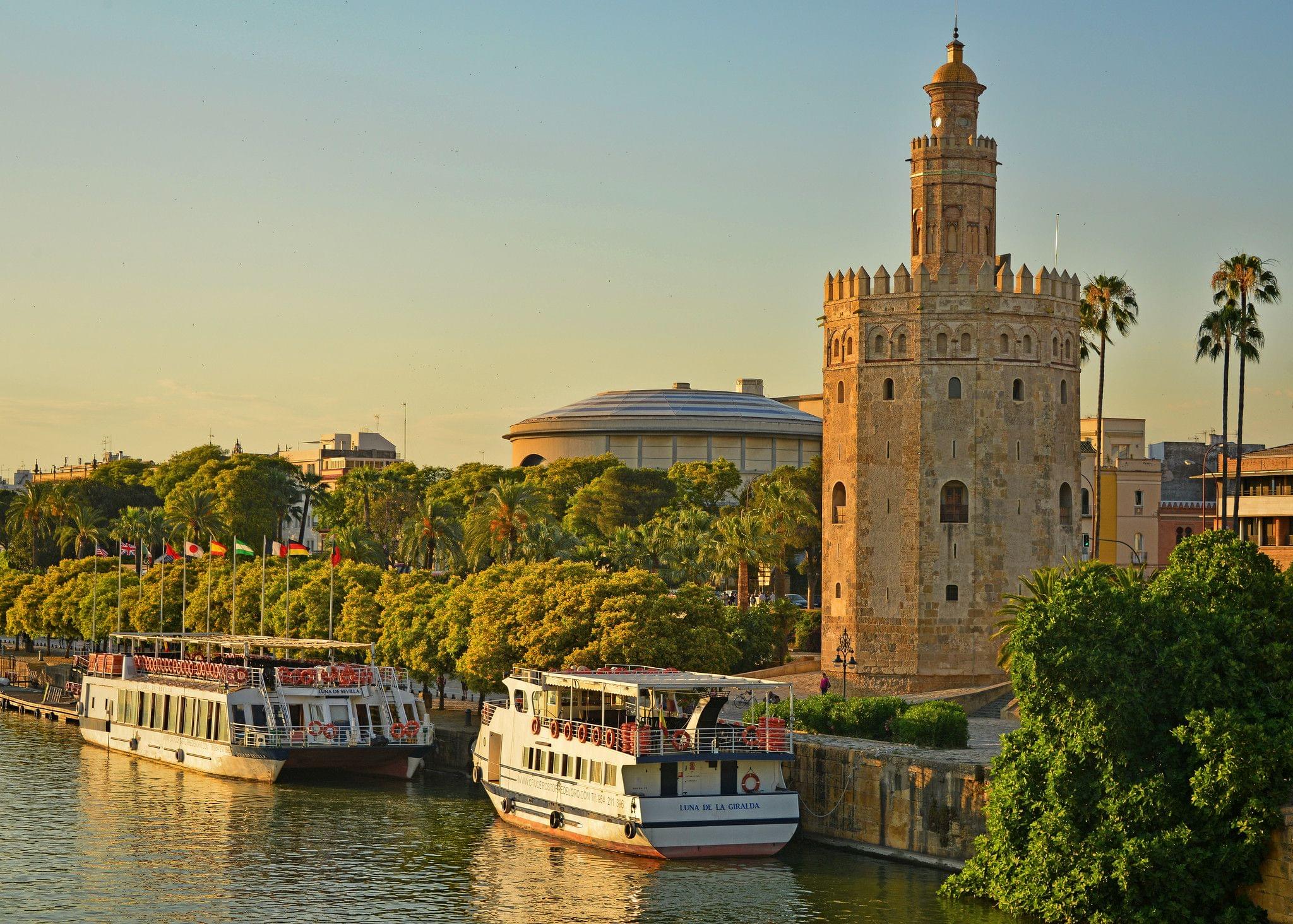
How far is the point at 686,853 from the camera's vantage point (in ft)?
134

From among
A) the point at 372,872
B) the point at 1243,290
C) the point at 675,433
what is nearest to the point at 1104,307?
the point at 1243,290

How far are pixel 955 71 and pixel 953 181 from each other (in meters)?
4.20

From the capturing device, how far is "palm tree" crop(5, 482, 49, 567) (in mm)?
123375

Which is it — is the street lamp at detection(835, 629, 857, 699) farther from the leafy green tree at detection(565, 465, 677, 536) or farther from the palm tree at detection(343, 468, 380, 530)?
the palm tree at detection(343, 468, 380, 530)

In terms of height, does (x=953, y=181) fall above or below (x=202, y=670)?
above

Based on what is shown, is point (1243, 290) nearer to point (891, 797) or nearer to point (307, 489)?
point (891, 797)

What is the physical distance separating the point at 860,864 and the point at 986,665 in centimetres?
2442

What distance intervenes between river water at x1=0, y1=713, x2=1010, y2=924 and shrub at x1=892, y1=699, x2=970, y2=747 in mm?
4613

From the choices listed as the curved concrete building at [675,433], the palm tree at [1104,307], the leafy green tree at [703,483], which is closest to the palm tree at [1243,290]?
the palm tree at [1104,307]

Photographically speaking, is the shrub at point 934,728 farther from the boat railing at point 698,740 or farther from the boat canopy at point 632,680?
the boat railing at point 698,740

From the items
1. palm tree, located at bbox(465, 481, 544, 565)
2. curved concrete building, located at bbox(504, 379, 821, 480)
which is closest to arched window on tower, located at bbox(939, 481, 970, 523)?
palm tree, located at bbox(465, 481, 544, 565)

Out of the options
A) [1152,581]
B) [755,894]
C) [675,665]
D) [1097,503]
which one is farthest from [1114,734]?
[1097,503]

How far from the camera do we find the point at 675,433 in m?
171

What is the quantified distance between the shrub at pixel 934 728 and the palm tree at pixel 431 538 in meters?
44.6
